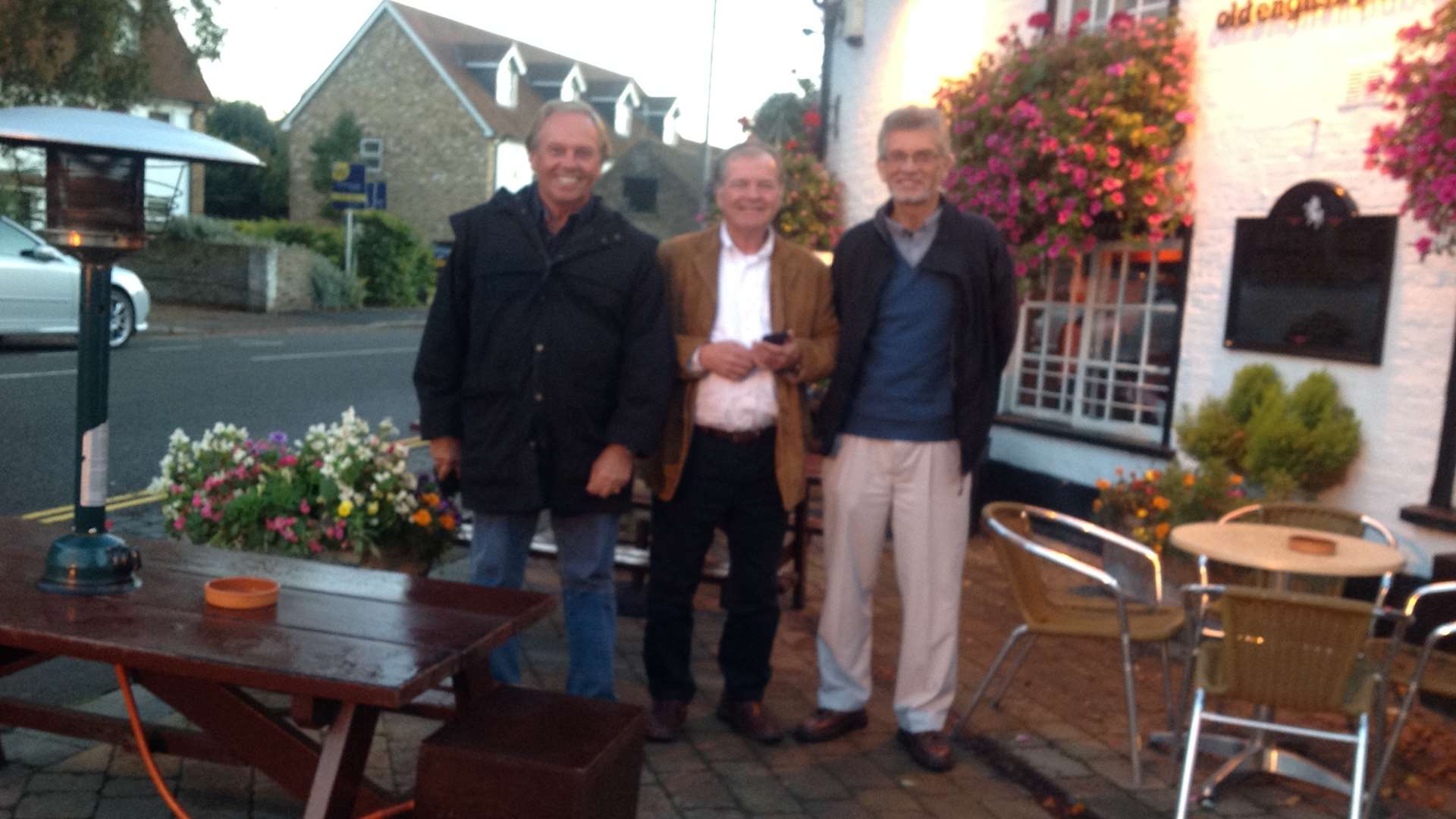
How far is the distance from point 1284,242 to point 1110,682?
2556mm

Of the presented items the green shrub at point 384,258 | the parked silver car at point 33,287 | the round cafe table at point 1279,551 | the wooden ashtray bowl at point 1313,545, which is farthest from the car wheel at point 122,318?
the wooden ashtray bowl at point 1313,545

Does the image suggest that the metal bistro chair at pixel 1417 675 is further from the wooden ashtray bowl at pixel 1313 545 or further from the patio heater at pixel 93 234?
the patio heater at pixel 93 234

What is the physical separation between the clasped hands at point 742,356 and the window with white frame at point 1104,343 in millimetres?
4014

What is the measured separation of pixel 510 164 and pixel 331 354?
86.1 ft

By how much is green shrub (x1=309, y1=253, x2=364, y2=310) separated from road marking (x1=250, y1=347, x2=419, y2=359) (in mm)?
7959

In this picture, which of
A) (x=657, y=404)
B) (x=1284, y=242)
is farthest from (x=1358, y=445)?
(x=657, y=404)

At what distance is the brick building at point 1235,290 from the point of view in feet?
19.2

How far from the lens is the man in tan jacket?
400 cm

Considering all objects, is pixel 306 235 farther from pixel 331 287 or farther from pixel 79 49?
pixel 79 49

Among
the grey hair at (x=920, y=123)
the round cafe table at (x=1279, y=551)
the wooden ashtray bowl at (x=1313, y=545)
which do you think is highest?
the grey hair at (x=920, y=123)

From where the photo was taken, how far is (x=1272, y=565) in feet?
13.3

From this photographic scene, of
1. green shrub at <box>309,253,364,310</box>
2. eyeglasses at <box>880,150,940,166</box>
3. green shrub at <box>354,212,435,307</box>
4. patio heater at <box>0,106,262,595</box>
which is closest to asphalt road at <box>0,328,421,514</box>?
patio heater at <box>0,106,262,595</box>

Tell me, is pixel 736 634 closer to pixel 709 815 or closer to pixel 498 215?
pixel 709 815

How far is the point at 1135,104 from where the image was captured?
7121 mm
